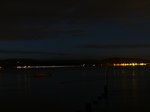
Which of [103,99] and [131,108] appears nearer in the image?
[131,108]

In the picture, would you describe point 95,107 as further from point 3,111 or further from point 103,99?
point 3,111

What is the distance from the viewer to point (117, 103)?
3303cm

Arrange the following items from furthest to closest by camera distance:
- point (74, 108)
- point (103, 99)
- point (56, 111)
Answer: point (103, 99) → point (74, 108) → point (56, 111)

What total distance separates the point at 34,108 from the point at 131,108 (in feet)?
38.4

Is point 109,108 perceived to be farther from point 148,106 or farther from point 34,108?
point 34,108

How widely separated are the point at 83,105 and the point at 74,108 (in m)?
1.99

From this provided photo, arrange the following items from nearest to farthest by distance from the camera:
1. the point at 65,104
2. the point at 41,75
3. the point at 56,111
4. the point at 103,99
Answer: the point at 56,111 < the point at 65,104 < the point at 103,99 < the point at 41,75

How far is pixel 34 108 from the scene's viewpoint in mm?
32000

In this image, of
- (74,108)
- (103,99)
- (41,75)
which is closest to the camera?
(74,108)

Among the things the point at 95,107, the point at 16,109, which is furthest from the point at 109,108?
the point at 16,109

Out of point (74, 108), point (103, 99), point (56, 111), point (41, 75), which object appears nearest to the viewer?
point (56, 111)

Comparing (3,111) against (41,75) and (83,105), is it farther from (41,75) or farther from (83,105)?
(41,75)

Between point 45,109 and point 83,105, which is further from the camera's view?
point 83,105

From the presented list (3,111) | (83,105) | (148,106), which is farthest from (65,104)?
(148,106)
